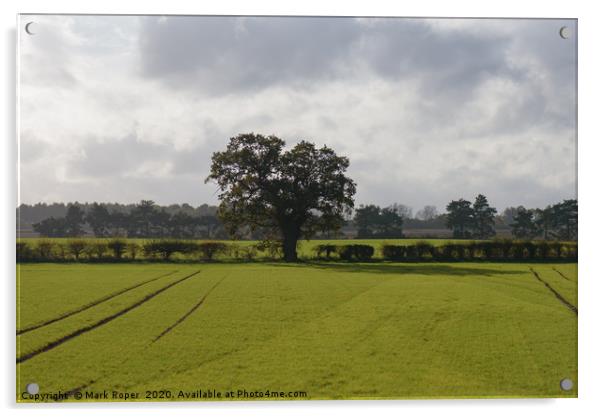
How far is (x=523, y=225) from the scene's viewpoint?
660cm

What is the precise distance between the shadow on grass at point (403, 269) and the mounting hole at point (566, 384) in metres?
1.95

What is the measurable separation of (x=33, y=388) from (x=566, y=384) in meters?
6.43

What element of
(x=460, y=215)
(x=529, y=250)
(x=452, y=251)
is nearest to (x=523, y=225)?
(x=529, y=250)

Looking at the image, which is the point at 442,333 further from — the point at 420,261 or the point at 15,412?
the point at 15,412

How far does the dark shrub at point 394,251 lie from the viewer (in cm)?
770

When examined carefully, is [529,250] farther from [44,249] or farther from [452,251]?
[44,249]

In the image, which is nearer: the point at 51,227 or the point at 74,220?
the point at 51,227

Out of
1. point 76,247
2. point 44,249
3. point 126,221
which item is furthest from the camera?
point 76,247

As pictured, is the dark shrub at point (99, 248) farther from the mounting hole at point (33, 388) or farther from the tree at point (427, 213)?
the tree at point (427, 213)

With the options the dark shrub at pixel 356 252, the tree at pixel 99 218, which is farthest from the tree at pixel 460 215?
the tree at pixel 99 218

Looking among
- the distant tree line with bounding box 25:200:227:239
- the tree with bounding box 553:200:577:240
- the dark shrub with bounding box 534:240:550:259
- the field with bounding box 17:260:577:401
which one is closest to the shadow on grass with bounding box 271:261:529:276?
the field with bounding box 17:260:577:401

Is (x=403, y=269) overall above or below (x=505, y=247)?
below

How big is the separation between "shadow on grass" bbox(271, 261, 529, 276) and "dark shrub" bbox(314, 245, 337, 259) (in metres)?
0.17

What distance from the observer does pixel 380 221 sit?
7000 mm
